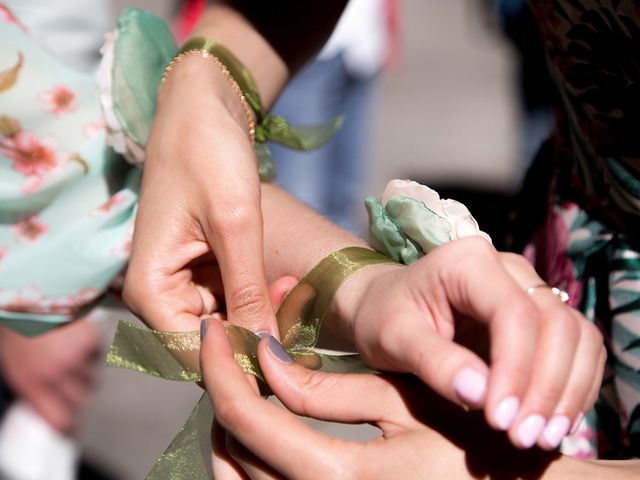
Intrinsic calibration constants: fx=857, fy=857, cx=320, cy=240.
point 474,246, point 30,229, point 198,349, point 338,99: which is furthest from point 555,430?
point 338,99

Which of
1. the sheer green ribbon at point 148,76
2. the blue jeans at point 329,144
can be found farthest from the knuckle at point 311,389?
the blue jeans at point 329,144

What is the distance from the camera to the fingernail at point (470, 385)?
602 millimetres

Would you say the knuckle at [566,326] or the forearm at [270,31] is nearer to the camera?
the knuckle at [566,326]

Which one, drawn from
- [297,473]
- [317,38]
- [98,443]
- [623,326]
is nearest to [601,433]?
[623,326]

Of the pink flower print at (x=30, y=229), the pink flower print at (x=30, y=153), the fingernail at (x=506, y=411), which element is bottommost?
the pink flower print at (x=30, y=229)

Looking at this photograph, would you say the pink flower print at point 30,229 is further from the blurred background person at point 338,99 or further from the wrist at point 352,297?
the blurred background person at point 338,99

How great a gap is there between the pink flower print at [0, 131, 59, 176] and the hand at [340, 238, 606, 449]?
1.99ft

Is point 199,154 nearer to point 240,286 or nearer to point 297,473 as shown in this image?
point 240,286

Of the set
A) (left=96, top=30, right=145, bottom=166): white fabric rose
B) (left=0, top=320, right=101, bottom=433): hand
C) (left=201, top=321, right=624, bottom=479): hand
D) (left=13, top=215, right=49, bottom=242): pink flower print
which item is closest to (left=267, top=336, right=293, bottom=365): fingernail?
(left=201, top=321, right=624, bottom=479): hand

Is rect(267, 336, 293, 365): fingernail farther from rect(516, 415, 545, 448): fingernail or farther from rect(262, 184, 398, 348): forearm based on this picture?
rect(516, 415, 545, 448): fingernail

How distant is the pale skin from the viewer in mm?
605

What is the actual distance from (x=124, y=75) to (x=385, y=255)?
43 centimetres

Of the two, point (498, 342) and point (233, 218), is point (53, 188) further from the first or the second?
point (498, 342)

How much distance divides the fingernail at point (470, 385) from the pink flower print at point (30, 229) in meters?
0.71
